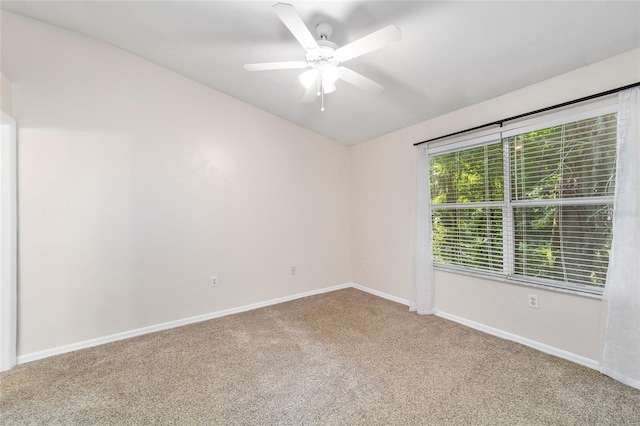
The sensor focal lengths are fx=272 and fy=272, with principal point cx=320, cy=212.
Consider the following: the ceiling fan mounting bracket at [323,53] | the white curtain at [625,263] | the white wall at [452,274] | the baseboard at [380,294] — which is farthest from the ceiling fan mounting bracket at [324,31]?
the baseboard at [380,294]

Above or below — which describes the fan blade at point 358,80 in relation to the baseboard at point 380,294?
above

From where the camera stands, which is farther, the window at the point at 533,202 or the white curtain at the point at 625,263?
the window at the point at 533,202

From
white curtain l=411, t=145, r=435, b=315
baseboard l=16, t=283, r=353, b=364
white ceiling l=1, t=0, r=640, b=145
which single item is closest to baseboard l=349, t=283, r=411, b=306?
white curtain l=411, t=145, r=435, b=315

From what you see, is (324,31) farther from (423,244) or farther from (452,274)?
(452,274)

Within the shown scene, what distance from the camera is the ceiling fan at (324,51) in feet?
4.94

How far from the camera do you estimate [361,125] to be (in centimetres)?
380

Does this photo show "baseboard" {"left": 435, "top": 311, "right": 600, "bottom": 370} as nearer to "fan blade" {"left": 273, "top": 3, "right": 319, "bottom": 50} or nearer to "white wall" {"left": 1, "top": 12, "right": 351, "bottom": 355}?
"white wall" {"left": 1, "top": 12, "right": 351, "bottom": 355}

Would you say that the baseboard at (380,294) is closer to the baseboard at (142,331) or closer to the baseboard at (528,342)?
the baseboard at (528,342)

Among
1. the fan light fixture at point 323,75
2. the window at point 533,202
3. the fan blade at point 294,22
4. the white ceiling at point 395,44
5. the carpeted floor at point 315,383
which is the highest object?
the white ceiling at point 395,44

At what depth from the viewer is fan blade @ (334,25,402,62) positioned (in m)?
1.51

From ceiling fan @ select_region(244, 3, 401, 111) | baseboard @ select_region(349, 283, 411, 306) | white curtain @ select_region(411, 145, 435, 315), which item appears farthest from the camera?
baseboard @ select_region(349, 283, 411, 306)

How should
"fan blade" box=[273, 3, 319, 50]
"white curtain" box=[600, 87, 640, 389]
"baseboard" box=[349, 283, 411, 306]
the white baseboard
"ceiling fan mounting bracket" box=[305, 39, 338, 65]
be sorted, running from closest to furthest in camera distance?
"fan blade" box=[273, 3, 319, 50] → "ceiling fan mounting bracket" box=[305, 39, 338, 65] → "white curtain" box=[600, 87, 640, 389] → the white baseboard → "baseboard" box=[349, 283, 411, 306]

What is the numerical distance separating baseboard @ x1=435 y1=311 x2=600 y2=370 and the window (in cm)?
55

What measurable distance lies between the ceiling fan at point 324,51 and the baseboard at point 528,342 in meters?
2.60
